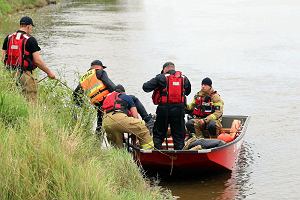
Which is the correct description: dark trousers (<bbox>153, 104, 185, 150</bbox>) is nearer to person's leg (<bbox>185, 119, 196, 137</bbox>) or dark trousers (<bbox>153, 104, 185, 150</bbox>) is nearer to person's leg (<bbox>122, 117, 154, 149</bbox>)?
person's leg (<bbox>122, 117, 154, 149</bbox>)

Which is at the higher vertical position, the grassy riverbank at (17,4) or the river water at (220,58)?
the grassy riverbank at (17,4)

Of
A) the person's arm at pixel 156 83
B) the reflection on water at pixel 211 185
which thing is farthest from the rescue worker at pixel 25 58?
the reflection on water at pixel 211 185

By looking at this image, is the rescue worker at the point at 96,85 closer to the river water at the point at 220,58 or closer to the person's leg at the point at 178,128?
the person's leg at the point at 178,128

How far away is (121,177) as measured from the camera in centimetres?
679

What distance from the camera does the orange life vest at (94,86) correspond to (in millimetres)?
9391

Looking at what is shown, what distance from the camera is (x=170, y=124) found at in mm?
9820

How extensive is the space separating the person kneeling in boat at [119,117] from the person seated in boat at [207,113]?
6.59ft

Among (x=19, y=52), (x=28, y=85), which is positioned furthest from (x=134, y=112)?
(x=19, y=52)

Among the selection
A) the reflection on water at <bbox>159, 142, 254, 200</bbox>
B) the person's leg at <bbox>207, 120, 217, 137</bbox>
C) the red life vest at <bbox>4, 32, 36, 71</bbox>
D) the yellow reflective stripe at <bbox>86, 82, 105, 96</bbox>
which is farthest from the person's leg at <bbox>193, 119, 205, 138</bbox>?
the red life vest at <bbox>4, 32, 36, 71</bbox>

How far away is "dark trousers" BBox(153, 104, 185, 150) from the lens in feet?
31.6

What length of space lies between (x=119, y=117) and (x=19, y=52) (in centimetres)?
173

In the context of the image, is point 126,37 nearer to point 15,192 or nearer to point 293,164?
point 293,164

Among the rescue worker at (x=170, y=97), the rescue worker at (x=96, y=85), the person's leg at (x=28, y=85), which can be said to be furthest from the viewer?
the rescue worker at (x=170, y=97)

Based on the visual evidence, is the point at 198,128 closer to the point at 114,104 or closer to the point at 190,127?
the point at 190,127
